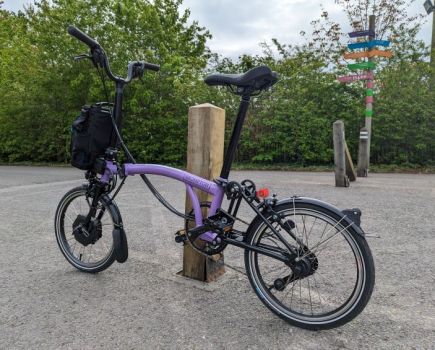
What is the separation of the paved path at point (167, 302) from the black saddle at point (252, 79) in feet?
4.61

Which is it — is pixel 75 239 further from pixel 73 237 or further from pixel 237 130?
pixel 237 130

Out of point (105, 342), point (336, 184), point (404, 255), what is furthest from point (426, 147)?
point (105, 342)

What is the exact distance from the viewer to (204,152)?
2.67 metres

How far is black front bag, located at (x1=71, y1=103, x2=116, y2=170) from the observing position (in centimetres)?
270

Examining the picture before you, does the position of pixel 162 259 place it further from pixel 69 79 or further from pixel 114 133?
pixel 69 79

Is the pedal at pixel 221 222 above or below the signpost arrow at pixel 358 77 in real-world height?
below

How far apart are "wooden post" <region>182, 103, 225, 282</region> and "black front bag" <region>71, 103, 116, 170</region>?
601 mm

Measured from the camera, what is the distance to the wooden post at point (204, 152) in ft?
8.73

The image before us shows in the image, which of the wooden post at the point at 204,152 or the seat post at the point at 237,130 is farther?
the wooden post at the point at 204,152

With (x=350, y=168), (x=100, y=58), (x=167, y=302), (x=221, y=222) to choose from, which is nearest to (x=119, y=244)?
(x=167, y=302)

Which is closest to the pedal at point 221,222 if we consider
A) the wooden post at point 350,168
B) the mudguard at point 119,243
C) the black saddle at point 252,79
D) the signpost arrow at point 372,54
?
the mudguard at point 119,243

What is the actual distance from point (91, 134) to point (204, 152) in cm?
83

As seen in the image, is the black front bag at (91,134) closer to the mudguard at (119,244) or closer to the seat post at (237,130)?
the mudguard at (119,244)

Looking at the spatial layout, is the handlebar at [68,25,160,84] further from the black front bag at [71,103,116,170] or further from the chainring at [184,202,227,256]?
the chainring at [184,202,227,256]
